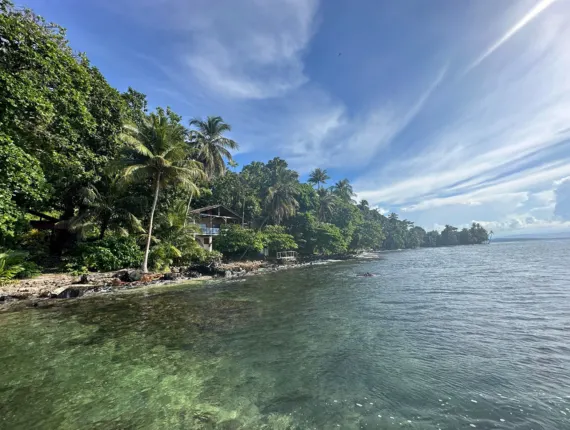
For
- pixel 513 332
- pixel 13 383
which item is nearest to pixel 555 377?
pixel 513 332

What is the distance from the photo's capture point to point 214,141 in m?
33.1

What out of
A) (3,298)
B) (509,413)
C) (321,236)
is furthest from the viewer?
(321,236)

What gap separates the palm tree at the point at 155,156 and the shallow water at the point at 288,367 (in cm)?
1018

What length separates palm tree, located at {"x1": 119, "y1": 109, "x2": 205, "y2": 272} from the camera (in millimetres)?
18188

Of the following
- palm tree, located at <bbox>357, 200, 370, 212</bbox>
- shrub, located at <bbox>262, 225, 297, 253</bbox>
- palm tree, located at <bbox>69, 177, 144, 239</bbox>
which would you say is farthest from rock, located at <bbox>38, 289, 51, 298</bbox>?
palm tree, located at <bbox>357, 200, 370, 212</bbox>

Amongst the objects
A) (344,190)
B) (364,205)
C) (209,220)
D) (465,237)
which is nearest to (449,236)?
(465,237)

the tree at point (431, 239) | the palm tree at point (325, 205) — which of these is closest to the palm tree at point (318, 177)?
the palm tree at point (325, 205)

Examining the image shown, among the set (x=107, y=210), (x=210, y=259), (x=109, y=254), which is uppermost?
(x=107, y=210)

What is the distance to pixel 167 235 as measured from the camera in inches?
892

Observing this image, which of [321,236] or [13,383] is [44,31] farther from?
[321,236]

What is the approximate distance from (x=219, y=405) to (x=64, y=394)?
102 inches

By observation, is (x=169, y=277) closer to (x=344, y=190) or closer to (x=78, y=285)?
(x=78, y=285)

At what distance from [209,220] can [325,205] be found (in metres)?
30.5

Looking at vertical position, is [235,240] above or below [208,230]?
below
